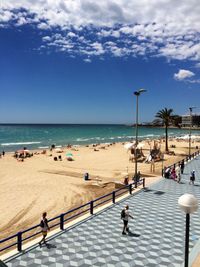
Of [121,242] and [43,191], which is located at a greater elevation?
[121,242]

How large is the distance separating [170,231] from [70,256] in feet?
17.5

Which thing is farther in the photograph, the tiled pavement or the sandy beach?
the sandy beach

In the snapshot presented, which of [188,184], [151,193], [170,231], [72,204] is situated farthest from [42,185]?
[170,231]

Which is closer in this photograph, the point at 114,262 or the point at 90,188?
the point at 114,262

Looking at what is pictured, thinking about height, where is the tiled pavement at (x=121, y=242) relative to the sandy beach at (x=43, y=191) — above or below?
above

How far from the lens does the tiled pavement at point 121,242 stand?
10625mm

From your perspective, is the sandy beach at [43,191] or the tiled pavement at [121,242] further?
the sandy beach at [43,191]

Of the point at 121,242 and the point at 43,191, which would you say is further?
the point at 43,191

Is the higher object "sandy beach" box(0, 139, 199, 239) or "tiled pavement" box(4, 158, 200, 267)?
"tiled pavement" box(4, 158, 200, 267)

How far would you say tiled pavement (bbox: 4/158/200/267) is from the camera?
1062cm

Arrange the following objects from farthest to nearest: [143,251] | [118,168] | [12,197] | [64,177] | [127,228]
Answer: [118,168] < [64,177] < [12,197] < [127,228] < [143,251]

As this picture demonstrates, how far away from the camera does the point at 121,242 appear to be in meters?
12.3

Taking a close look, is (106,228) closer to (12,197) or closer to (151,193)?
(151,193)

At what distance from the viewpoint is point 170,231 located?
1369 cm
